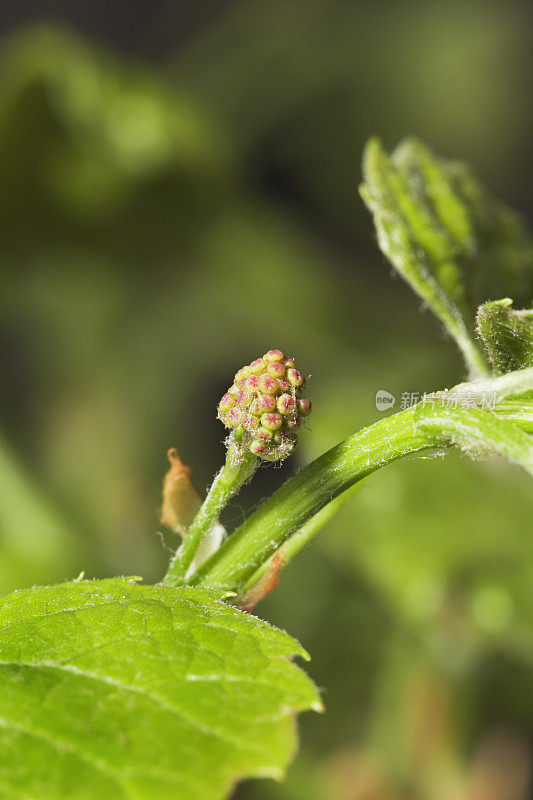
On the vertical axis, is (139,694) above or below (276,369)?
below

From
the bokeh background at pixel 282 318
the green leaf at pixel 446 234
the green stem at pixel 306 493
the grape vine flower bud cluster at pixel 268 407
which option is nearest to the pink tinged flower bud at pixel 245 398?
the grape vine flower bud cluster at pixel 268 407

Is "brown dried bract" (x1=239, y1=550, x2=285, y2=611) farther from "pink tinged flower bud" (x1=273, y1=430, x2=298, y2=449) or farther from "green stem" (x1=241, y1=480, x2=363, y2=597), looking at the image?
"pink tinged flower bud" (x1=273, y1=430, x2=298, y2=449)

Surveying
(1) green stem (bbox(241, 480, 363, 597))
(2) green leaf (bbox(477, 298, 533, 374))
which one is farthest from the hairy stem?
(2) green leaf (bbox(477, 298, 533, 374))

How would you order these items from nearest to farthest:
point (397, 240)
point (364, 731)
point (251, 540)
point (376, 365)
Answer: point (251, 540) < point (397, 240) < point (364, 731) < point (376, 365)

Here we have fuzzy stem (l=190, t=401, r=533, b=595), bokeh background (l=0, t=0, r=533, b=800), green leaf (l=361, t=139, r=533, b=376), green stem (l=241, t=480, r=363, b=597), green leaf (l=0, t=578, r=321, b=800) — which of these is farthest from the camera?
bokeh background (l=0, t=0, r=533, b=800)

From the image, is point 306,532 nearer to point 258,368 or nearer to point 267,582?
point 267,582

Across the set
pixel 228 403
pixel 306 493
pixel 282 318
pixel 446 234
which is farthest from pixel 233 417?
pixel 282 318

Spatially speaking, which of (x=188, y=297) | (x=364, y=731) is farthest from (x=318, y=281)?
(x=364, y=731)

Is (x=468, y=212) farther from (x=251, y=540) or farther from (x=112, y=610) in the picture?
(x=112, y=610)
